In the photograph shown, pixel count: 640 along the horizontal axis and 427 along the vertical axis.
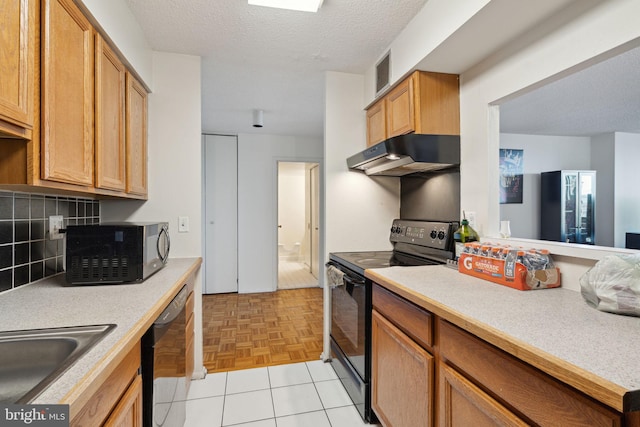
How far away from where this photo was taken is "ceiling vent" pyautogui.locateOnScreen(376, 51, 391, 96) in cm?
200

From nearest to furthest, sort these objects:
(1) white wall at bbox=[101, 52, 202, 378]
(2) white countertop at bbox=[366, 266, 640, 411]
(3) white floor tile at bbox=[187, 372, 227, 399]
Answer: (2) white countertop at bbox=[366, 266, 640, 411] → (3) white floor tile at bbox=[187, 372, 227, 399] → (1) white wall at bbox=[101, 52, 202, 378]

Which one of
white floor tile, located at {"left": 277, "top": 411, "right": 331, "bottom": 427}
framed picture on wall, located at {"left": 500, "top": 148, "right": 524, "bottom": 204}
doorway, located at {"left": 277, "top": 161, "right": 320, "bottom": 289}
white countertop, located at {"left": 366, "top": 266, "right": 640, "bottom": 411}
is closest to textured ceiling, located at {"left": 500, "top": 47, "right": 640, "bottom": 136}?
framed picture on wall, located at {"left": 500, "top": 148, "right": 524, "bottom": 204}

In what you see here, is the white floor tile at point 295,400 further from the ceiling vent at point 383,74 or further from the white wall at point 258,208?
the white wall at point 258,208

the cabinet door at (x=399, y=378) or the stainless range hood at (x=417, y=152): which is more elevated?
the stainless range hood at (x=417, y=152)

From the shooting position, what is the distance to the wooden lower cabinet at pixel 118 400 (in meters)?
0.66

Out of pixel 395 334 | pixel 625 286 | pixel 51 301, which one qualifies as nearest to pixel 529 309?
pixel 625 286

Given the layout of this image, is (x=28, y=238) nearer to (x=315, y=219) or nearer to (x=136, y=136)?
(x=136, y=136)

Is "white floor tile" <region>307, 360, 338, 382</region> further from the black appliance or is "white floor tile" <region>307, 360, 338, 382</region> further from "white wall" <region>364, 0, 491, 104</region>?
"white wall" <region>364, 0, 491, 104</region>

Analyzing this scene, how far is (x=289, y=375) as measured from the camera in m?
2.13

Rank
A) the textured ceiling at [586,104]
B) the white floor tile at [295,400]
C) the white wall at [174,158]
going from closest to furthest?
the white floor tile at [295,400] → the white wall at [174,158] → the textured ceiling at [586,104]

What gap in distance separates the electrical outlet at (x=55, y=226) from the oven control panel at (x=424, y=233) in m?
2.07

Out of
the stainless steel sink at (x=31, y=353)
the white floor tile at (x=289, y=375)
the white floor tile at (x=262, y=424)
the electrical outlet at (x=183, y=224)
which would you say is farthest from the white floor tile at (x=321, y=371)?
the stainless steel sink at (x=31, y=353)

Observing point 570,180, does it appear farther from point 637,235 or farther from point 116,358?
point 116,358

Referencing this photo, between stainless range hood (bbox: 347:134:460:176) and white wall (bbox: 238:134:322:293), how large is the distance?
8.10ft
